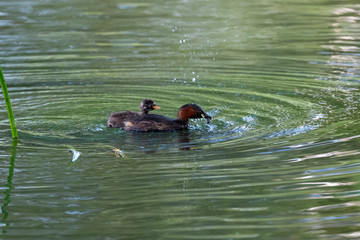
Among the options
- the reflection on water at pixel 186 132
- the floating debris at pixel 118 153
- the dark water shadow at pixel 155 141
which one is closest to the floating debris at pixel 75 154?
the reflection on water at pixel 186 132

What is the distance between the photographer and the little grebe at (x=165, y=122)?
8664mm

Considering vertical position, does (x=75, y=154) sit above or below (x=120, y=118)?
above

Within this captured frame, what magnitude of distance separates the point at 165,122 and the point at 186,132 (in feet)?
1.03

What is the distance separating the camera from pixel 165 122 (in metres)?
8.71

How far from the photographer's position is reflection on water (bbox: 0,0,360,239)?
5.32m

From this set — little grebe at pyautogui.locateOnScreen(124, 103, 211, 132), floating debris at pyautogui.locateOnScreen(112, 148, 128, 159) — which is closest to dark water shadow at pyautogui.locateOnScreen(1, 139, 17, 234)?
floating debris at pyautogui.locateOnScreen(112, 148, 128, 159)

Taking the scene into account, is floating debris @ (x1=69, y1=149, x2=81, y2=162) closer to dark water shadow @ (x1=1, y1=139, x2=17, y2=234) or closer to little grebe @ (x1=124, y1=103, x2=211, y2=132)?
dark water shadow @ (x1=1, y1=139, x2=17, y2=234)

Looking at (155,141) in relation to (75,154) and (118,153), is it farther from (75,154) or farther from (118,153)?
(75,154)

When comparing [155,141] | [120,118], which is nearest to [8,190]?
[155,141]

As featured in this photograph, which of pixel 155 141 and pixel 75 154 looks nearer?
pixel 75 154

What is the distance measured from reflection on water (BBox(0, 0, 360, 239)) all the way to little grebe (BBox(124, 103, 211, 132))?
14cm

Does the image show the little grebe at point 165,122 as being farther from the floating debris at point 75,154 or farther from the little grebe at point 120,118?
the floating debris at point 75,154

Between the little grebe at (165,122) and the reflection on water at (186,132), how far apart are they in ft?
0.47

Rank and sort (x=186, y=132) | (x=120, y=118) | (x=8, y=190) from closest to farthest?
(x=8, y=190), (x=186, y=132), (x=120, y=118)
